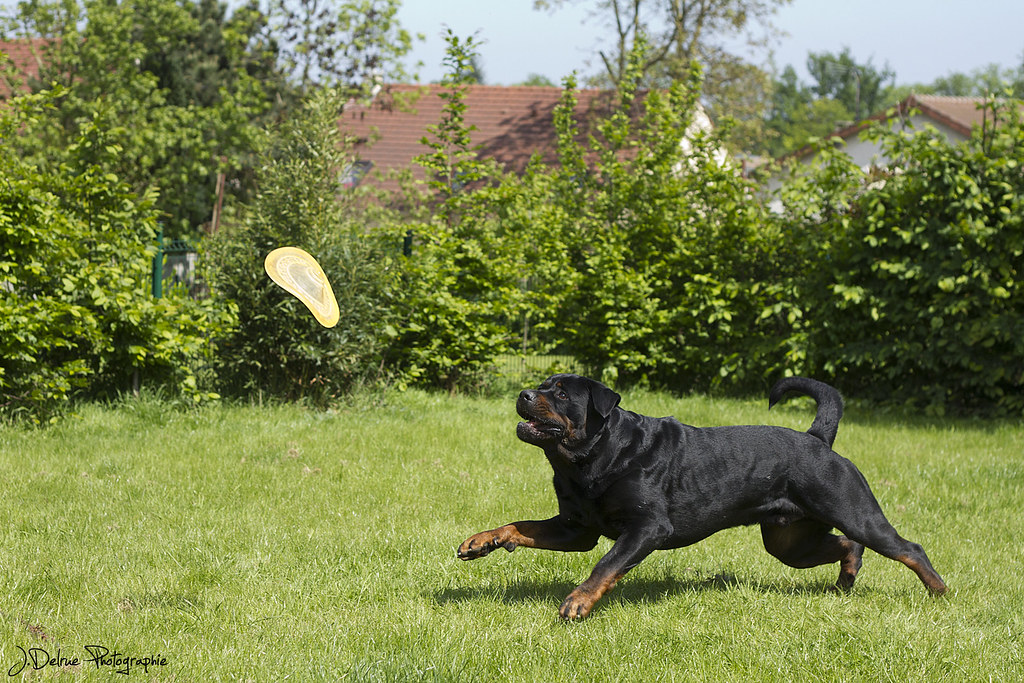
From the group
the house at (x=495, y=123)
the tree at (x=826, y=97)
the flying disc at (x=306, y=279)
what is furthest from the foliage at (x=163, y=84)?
the tree at (x=826, y=97)

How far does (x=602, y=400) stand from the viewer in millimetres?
4691

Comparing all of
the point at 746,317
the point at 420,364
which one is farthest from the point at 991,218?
the point at 420,364

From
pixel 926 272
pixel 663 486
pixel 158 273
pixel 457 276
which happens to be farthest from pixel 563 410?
pixel 926 272

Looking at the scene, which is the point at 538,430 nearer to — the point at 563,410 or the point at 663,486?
the point at 563,410

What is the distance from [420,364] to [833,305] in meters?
5.42

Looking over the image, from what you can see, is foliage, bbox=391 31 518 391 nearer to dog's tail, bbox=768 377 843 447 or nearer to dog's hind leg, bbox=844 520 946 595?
dog's tail, bbox=768 377 843 447

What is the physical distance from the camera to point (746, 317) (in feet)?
42.9

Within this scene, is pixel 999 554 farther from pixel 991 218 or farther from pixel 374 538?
pixel 991 218

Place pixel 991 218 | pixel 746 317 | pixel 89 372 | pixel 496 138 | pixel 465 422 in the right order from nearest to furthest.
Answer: pixel 89 372
pixel 465 422
pixel 991 218
pixel 746 317
pixel 496 138

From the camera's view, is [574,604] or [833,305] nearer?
[574,604]

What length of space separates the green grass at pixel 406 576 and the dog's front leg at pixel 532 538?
0.33 metres

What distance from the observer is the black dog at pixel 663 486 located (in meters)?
4.56

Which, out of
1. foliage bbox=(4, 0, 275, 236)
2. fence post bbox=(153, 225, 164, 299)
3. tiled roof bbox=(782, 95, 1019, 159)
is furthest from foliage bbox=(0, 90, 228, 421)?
tiled roof bbox=(782, 95, 1019, 159)

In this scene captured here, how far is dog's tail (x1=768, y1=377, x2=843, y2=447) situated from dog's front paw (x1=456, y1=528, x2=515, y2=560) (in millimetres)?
1738
